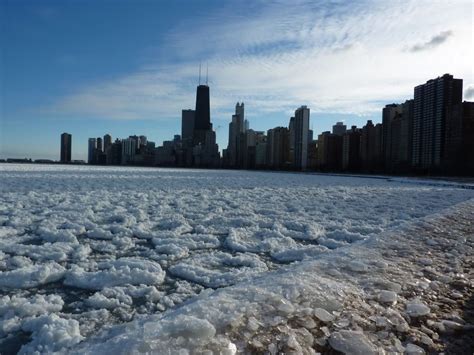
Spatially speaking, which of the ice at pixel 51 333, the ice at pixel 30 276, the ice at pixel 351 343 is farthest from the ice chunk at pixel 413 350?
the ice at pixel 30 276

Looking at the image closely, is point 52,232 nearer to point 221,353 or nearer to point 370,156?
point 221,353

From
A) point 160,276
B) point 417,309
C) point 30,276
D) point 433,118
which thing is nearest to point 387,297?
point 417,309

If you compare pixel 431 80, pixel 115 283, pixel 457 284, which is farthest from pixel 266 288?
pixel 431 80

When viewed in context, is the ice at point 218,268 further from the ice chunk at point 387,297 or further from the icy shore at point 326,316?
the ice chunk at point 387,297

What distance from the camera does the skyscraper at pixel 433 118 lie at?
80.8m

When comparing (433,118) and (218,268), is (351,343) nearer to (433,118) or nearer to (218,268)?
(218,268)

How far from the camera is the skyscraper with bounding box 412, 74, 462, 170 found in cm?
8081

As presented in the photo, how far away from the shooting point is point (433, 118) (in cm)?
8569

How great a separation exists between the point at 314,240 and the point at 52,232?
182 inches

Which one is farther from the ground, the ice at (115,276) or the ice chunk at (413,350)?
the ice at (115,276)

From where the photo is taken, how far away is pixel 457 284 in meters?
4.19

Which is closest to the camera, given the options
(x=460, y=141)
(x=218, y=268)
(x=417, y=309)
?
(x=417, y=309)

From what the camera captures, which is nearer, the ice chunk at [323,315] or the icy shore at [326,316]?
the icy shore at [326,316]

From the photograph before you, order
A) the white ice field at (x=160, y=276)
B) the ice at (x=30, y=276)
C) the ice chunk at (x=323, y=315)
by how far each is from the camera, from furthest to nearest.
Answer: the ice at (x=30, y=276) < the ice chunk at (x=323, y=315) < the white ice field at (x=160, y=276)
